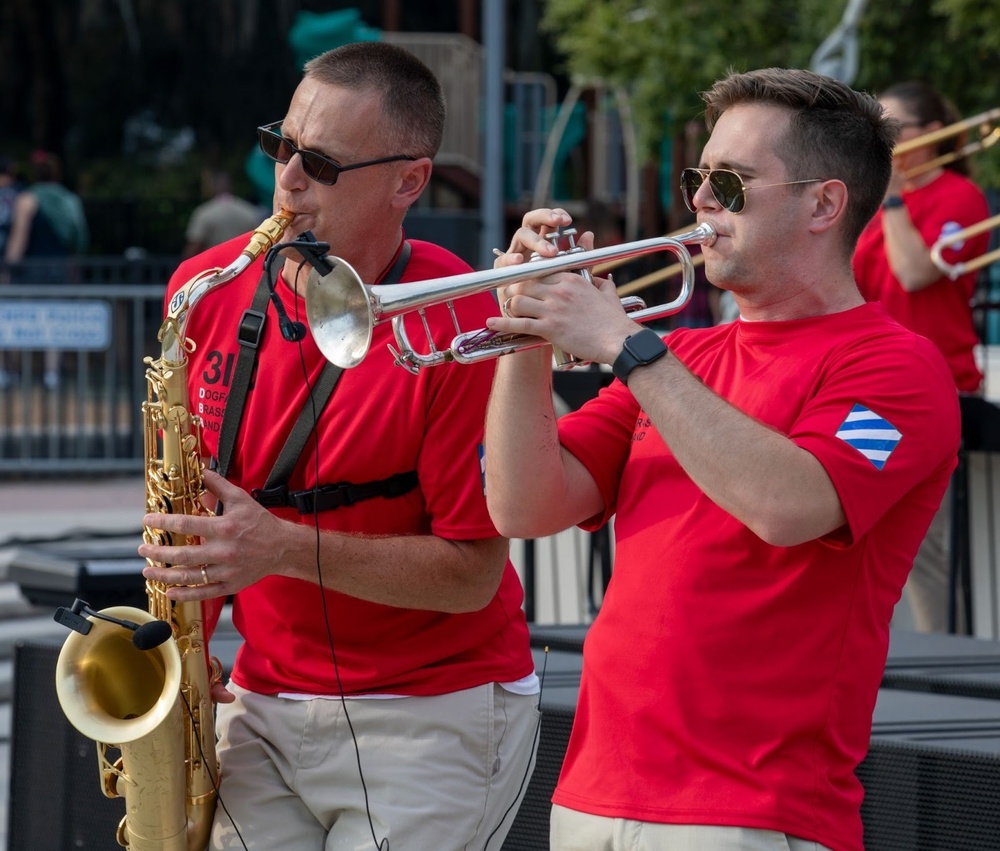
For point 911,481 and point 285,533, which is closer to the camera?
→ point 911,481

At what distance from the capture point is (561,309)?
98.1 inches

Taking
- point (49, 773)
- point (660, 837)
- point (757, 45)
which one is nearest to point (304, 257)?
point (660, 837)

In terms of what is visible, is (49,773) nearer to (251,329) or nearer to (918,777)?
(251,329)

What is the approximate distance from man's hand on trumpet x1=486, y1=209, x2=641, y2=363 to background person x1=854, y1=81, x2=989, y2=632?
3.45 m

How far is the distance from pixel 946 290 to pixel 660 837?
153 inches

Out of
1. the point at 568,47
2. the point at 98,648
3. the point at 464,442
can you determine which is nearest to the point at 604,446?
the point at 464,442

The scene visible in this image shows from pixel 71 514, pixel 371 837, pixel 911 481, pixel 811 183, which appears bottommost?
pixel 71 514

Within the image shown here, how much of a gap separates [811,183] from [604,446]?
585 millimetres

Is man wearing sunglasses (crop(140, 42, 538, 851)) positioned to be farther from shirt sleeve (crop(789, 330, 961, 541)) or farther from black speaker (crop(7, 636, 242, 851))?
black speaker (crop(7, 636, 242, 851))

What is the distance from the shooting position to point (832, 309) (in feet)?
8.61

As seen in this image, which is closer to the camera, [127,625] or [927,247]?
[127,625]

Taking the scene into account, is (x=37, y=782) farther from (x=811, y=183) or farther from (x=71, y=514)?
(x=71, y=514)

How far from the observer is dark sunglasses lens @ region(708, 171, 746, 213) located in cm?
258

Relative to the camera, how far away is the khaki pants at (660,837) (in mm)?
2371
